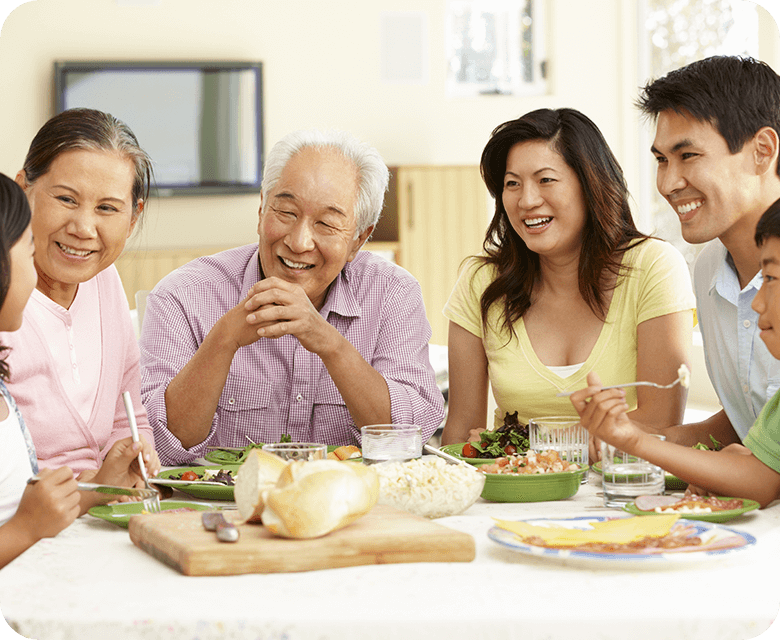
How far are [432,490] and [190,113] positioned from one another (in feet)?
18.2

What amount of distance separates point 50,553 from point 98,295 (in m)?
0.79

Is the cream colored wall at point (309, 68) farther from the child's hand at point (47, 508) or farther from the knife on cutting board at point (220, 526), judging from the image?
the knife on cutting board at point (220, 526)

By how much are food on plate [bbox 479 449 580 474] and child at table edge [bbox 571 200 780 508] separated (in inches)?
5.1

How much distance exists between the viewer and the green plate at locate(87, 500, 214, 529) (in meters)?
1.26

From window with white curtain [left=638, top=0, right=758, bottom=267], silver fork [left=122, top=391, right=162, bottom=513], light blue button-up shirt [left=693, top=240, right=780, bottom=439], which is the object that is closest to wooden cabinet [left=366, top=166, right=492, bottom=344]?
window with white curtain [left=638, top=0, right=758, bottom=267]

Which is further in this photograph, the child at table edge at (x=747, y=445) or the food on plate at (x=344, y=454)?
the food on plate at (x=344, y=454)

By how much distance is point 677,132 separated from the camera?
1.96 meters

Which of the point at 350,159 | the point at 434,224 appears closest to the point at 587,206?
the point at 350,159

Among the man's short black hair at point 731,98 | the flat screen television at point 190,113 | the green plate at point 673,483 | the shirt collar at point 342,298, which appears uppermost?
the flat screen television at point 190,113

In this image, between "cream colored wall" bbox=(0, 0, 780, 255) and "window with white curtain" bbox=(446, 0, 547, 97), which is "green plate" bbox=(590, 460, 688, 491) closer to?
"cream colored wall" bbox=(0, 0, 780, 255)

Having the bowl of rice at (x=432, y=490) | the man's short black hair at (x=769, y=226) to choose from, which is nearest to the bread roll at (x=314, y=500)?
the bowl of rice at (x=432, y=490)

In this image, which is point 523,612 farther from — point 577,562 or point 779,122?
point 779,122

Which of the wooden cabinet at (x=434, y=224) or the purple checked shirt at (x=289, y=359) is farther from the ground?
the wooden cabinet at (x=434, y=224)

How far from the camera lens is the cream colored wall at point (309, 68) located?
624 cm
